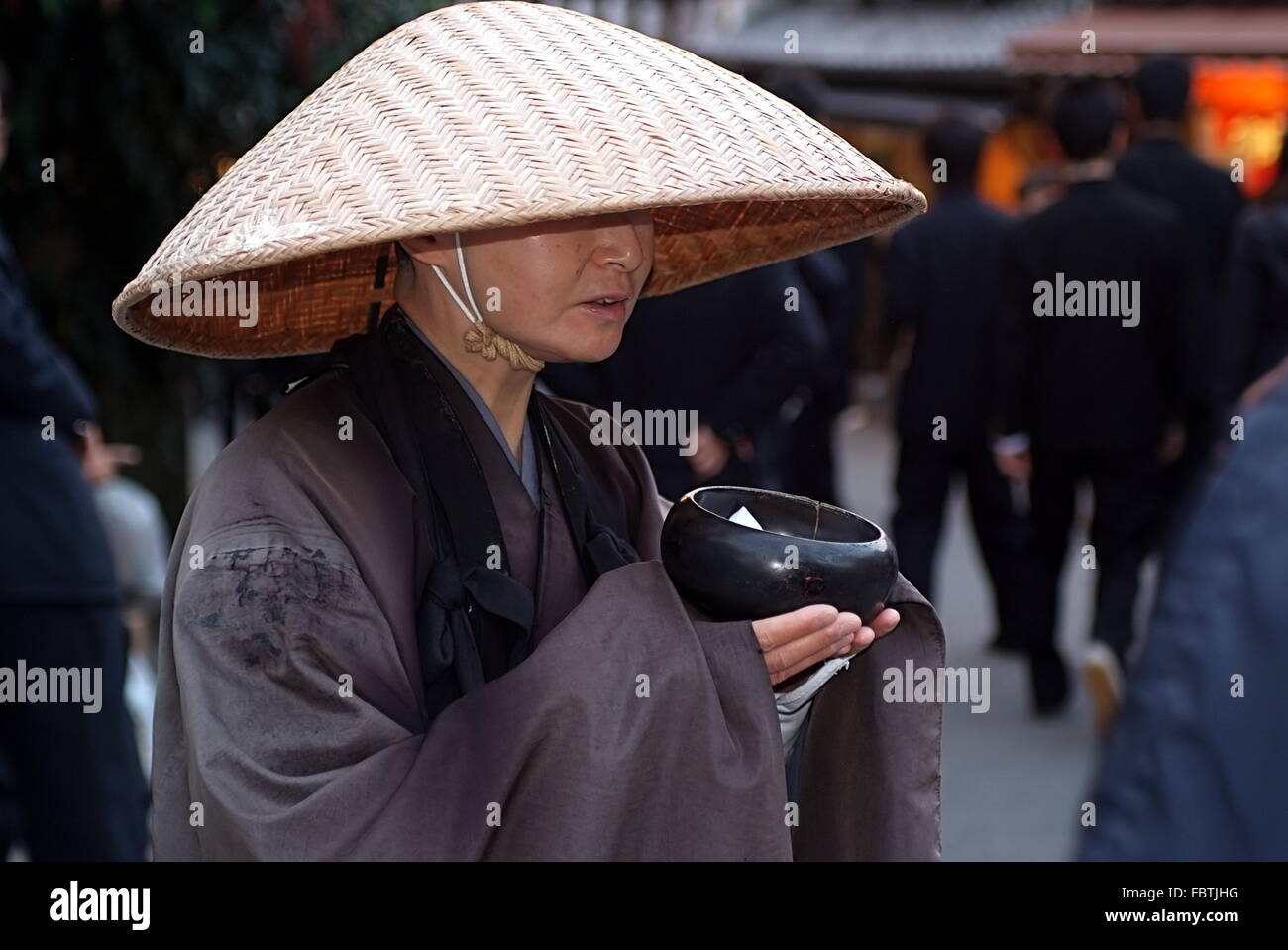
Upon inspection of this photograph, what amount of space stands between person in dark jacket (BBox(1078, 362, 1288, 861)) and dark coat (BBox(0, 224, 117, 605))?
10.6 feet

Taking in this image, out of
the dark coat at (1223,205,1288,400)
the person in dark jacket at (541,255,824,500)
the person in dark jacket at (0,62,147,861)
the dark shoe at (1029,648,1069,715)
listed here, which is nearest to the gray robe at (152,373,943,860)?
the person in dark jacket at (0,62,147,861)

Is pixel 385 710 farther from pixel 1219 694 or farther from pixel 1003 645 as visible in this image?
pixel 1003 645

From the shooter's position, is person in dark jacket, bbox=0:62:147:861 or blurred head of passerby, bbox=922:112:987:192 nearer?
person in dark jacket, bbox=0:62:147:861

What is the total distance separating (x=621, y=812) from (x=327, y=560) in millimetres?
426

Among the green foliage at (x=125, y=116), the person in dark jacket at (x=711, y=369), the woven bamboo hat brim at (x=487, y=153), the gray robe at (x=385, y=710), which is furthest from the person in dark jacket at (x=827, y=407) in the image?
the gray robe at (x=385, y=710)

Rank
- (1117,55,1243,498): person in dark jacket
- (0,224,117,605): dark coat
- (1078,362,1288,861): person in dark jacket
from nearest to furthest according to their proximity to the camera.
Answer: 1. (1078,362,1288,861): person in dark jacket
2. (0,224,117,605): dark coat
3. (1117,55,1243,498): person in dark jacket

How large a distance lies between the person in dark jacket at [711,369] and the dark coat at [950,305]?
129 centimetres

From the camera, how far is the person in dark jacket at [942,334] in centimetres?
675

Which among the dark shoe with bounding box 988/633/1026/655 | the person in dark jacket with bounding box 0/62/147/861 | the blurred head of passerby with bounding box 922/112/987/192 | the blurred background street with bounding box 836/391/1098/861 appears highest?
the blurred head of passerby with bounding box 922/112/987/192

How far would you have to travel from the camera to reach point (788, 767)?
2371mm

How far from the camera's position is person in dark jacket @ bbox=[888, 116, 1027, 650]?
6746 mm

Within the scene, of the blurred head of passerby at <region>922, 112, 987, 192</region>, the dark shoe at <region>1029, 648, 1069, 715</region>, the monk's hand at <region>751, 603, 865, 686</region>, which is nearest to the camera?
the monk's hand at <region>751, 603, 865, 686</region>

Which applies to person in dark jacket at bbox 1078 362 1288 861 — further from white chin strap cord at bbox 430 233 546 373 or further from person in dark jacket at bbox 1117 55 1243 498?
person in dark jacket at bbox 1117 55 1243 498

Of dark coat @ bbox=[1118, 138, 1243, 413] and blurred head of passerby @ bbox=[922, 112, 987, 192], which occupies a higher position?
blurred head of passerby @ bbox=[922, 112, 987, 192]
